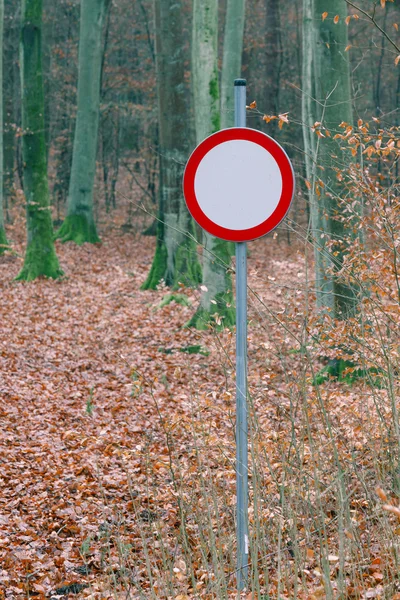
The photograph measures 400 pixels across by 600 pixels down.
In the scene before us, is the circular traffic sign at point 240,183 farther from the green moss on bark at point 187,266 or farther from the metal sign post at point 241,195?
the green moss on bark at point 187,266

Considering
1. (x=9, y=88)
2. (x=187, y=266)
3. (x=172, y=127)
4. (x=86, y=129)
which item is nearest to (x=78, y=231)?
(x=86, y=129)

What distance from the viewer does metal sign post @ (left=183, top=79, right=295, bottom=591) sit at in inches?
135

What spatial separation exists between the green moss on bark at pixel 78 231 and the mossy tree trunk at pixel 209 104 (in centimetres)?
880

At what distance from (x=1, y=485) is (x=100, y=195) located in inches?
823

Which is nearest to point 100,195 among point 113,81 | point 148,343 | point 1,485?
point 113,81

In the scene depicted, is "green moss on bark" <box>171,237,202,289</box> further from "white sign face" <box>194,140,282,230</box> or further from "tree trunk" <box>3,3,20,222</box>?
"tree trunk" <box>3,3,20,222</box>

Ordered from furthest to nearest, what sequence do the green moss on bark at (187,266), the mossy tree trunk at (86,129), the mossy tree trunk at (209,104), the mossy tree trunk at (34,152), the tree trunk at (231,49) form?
the mossy tree trunk at (86,129) < the mossy tree trunk at (34,152) < the tree trunk at (231,49) < the green moss on bark at (187,266) < the mossy tree trunk at (209,104)

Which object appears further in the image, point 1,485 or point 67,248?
point 67,248

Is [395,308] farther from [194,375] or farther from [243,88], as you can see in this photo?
[194,375]

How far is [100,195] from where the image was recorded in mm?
25906

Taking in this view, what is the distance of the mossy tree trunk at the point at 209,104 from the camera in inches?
406

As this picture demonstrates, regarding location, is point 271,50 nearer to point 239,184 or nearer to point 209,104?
point 209,104

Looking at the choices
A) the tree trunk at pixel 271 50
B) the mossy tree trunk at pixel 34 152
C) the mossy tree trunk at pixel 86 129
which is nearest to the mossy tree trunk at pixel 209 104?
the mossy tree trunk at pixel 34 152

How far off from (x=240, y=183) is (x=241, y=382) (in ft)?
3.22
